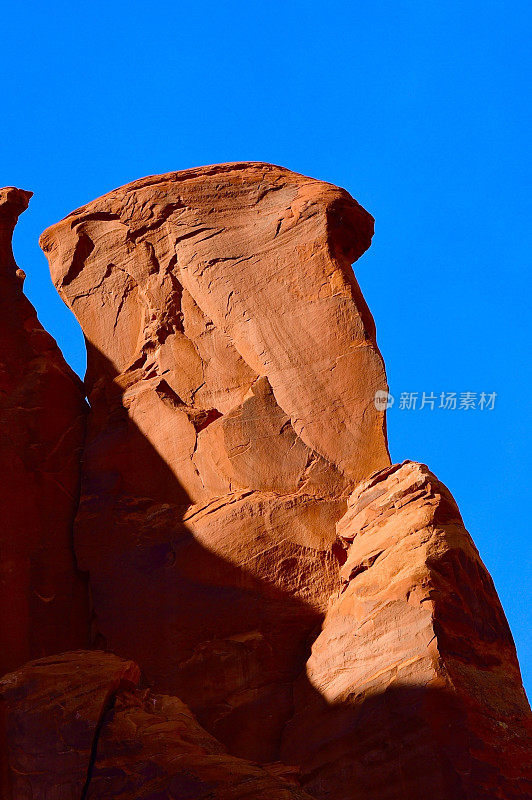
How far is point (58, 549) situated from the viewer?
1248cm

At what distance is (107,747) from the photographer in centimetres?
927

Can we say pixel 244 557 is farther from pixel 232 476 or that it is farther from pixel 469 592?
pixel 469 592

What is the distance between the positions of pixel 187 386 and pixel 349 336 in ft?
5.98

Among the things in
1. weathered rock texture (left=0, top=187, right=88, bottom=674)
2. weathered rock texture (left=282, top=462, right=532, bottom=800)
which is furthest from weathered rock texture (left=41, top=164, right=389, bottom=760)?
weathered rock texture (left=282, top=462, right=532, bottom=800)

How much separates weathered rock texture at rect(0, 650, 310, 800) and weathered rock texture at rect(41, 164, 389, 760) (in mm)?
1451

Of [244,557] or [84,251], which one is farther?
[84,251]

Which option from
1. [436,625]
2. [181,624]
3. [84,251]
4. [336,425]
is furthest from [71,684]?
[84,251]

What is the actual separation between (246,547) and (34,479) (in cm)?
239

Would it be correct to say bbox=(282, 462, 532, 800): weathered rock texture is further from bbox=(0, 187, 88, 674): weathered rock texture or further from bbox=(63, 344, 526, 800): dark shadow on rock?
bbox=(0, 187, 88, 674): weathered rock texture

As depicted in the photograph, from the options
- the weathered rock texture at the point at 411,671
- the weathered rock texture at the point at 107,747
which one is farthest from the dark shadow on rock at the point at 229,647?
the weathered rock texture at the point at 107,747

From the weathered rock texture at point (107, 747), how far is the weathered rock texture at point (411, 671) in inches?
31.5

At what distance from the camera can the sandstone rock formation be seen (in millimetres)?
9398

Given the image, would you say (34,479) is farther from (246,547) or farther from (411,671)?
(411,671)

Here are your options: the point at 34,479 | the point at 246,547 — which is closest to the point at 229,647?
the point at 246,547
